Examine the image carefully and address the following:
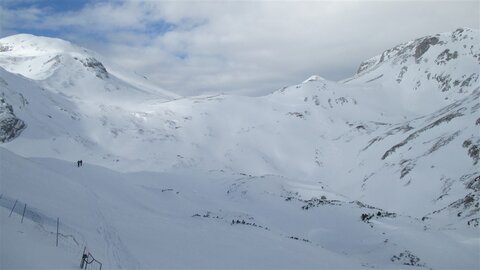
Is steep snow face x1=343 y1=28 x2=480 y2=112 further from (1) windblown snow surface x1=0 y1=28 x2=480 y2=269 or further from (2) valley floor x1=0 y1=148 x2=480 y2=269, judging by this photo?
(2) valley floor x1=0 y1=148 x2=480 y2=269

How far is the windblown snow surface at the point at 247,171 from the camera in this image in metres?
19.3

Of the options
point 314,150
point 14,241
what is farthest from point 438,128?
point 14,241

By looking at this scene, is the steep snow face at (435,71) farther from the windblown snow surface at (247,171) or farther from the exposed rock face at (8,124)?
the exposed rock face at (8,124)

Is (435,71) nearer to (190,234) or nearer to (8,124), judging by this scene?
(8,124)

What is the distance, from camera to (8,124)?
281ft

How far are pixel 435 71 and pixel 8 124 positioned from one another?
15436 cm

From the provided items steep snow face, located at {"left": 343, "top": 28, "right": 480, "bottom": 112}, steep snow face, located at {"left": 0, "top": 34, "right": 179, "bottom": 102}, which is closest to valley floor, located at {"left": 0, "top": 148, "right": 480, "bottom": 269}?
steep snow face, located at {"left": 0, "top": 34, "right": 179, "bottom": 102}

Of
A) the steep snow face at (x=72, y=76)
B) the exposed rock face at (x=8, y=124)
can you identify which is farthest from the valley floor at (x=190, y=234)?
the steep snow face at (x=72, y=76)

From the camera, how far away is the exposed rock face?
83625mm

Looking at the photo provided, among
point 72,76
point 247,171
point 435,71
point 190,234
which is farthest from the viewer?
point 72,76

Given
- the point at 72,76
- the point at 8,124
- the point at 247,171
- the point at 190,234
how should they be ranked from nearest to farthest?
the point at 190,234 < the point at 8,124 < the point at 247,171 < the point at 72,76

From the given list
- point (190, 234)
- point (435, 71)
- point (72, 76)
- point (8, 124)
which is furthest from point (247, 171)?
point (435, 71)

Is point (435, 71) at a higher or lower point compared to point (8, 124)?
higher

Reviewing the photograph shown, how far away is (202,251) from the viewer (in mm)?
19141
